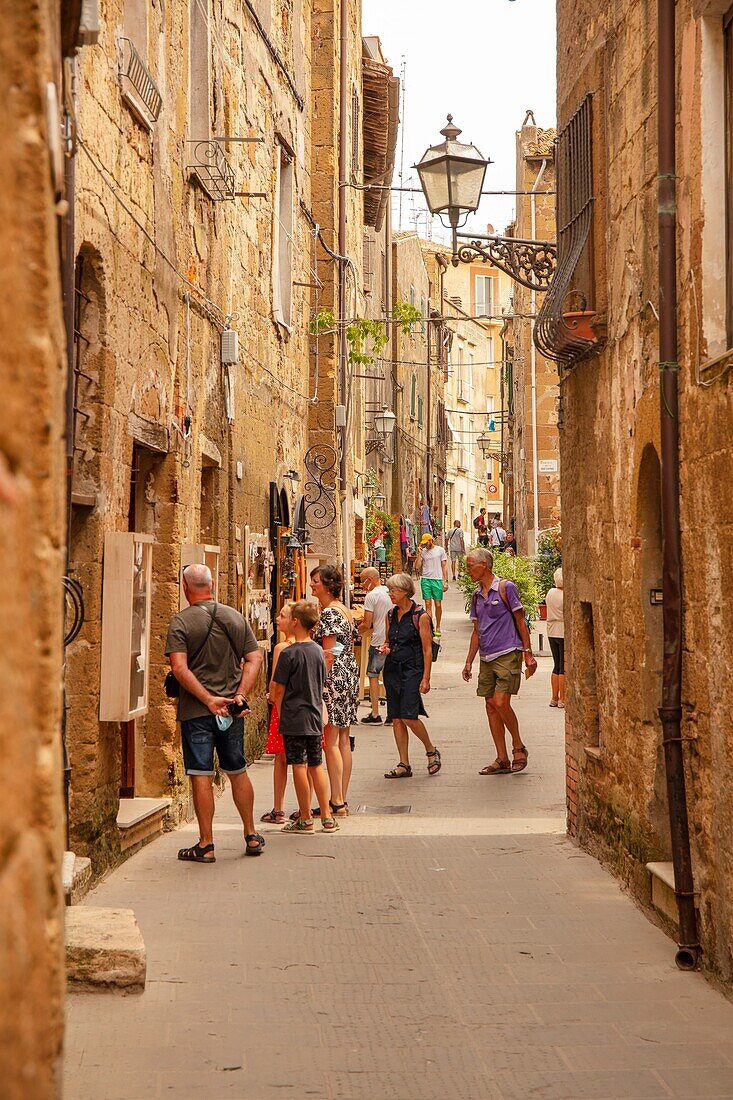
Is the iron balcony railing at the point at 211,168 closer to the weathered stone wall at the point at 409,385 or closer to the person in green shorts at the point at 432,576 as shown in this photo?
the person in green shorts at the point at 432,576

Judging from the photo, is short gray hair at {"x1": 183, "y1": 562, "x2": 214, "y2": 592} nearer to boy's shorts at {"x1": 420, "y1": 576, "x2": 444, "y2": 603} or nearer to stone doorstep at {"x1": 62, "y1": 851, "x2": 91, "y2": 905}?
stone doorstep at {"x1": 62, "y1": 851, "x2": 91, "y2": 905}

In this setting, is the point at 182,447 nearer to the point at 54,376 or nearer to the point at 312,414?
the point at 54,376

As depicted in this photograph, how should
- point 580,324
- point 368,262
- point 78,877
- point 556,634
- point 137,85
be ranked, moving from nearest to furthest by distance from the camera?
point 78,877 → point 137,85 → point 580,324 → point 556,634 → point 368,262

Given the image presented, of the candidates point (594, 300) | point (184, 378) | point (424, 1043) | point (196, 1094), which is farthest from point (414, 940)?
point (184, 378)

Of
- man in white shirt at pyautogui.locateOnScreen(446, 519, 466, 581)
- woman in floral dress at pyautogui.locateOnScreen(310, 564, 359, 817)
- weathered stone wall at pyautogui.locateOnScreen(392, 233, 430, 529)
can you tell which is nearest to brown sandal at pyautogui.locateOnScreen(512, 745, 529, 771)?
woman in floral dress at pyautogui.locateOnScreen(310, 564, 359, 817)

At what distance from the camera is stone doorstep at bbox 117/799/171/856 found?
762 cm

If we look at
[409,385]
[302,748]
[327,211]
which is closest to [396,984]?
[302,748]

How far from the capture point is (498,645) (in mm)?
11062

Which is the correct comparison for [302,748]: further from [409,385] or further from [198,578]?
[409,385]

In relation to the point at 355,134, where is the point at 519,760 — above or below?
below

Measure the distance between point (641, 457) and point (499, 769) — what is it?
519 centimetres

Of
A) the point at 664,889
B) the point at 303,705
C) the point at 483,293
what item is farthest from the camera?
the point at 483,293

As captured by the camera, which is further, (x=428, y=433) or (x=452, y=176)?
(x=428, y=433)

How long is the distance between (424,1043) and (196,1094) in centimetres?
89
